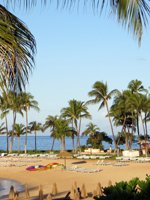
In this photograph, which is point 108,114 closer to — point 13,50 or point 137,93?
point 137,93

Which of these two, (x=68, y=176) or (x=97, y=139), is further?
(x=97, y=139)

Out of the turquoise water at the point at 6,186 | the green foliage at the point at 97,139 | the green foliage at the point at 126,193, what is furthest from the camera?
the green foliage at the point at 97,139

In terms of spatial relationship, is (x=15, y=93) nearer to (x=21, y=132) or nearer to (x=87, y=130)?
(x=87, y=130)

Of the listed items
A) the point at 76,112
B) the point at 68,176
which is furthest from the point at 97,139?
the point at 68,176

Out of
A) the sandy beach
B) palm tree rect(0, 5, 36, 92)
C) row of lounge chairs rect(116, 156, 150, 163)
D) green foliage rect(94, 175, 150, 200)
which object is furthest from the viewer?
row of lounge chairs rect(116, 156, 150, 163)

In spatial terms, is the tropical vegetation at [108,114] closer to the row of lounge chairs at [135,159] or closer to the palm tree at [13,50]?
the row of lounge chairs at [135,159]

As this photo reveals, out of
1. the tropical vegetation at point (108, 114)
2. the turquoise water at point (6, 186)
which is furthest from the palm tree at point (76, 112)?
the turquoise water at point (6, 186)

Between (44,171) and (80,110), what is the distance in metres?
33.0

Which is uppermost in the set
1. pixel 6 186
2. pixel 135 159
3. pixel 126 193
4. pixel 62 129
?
pixel 62 129

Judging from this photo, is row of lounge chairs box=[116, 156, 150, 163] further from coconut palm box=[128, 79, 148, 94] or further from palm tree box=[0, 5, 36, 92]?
palm tree box=[0, 5, 36, 92]

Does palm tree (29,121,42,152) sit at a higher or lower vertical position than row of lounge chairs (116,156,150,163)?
higher

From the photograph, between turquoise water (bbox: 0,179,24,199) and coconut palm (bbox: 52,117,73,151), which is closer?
turquoise water (bbox: 0,179,24,199)

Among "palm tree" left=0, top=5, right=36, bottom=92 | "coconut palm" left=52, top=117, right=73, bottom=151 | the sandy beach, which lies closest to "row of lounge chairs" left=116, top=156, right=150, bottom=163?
the sandy beach

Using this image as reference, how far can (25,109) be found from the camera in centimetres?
7431
